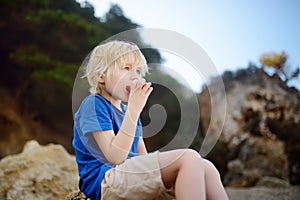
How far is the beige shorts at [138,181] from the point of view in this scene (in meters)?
0.77

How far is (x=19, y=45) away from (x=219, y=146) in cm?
205

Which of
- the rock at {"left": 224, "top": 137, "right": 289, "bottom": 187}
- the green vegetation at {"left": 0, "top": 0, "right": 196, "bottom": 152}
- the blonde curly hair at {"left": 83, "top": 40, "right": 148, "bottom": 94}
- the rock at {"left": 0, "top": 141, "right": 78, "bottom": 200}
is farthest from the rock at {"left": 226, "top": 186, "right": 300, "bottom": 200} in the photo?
the green vegetation at {"left": 0, "top": 0, "right": 196, "bottom": 152}

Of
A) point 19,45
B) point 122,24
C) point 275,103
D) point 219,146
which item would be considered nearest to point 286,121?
point 275,103

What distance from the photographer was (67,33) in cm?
352

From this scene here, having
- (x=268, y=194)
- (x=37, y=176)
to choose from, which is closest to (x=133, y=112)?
(x=37, y=176)

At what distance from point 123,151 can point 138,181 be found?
77mm

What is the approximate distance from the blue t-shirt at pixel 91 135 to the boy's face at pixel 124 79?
0.10 feet

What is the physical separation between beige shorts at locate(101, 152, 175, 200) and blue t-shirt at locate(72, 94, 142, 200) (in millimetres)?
56

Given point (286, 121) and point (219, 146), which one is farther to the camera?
point (219, 146)

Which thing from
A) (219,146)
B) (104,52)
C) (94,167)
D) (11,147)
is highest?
(104,52)

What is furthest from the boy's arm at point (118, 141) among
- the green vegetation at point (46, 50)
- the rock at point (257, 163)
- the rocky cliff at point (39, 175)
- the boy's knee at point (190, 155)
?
the green vegetation at point (46, 50)

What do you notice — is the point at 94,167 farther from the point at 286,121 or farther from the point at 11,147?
the point at 11,147

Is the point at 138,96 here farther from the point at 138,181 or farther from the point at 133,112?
the point at 138,181

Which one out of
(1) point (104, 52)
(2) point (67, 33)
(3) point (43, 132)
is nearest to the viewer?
(1) point (104, 52)
